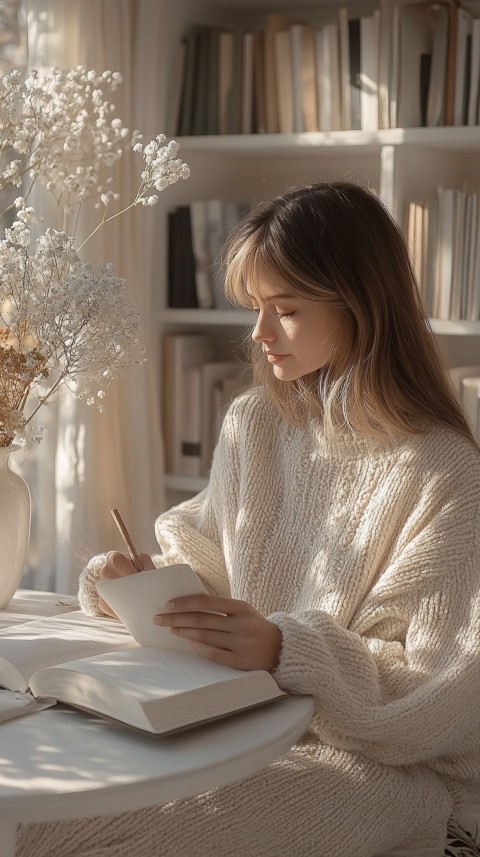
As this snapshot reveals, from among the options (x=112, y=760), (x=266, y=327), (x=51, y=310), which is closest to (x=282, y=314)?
(x=266, y=327)

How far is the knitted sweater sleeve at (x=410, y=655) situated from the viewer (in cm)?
128

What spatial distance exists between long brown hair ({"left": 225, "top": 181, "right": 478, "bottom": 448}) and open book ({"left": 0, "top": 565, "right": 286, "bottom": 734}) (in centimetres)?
43

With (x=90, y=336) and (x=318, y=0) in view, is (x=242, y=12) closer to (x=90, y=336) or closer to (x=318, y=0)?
(x=318, y=0)

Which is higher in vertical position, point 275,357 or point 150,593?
point 275,357

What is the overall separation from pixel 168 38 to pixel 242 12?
284 millimetres

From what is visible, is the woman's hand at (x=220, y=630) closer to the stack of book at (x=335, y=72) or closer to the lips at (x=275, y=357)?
the lips at (x=275, y=357)

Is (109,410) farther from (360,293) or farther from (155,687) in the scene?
(155,687)

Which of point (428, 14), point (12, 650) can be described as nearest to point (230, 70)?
point (428, 14)

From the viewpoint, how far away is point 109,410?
9.14 feet

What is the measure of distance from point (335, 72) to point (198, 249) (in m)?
0.54

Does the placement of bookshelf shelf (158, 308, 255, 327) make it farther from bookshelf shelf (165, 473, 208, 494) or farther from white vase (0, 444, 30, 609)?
white vase (0, 444, 30, 609)

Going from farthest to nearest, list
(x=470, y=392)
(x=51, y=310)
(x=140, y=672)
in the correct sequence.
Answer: (x=470, y=392) < (x=51, y=310) < (x=140, y=672)

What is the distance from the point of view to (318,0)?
9.30ft

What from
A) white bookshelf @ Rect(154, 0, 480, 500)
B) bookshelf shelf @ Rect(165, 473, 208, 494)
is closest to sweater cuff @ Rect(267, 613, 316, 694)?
white bookshelf @ Rect(154, 0, 480, 500)
